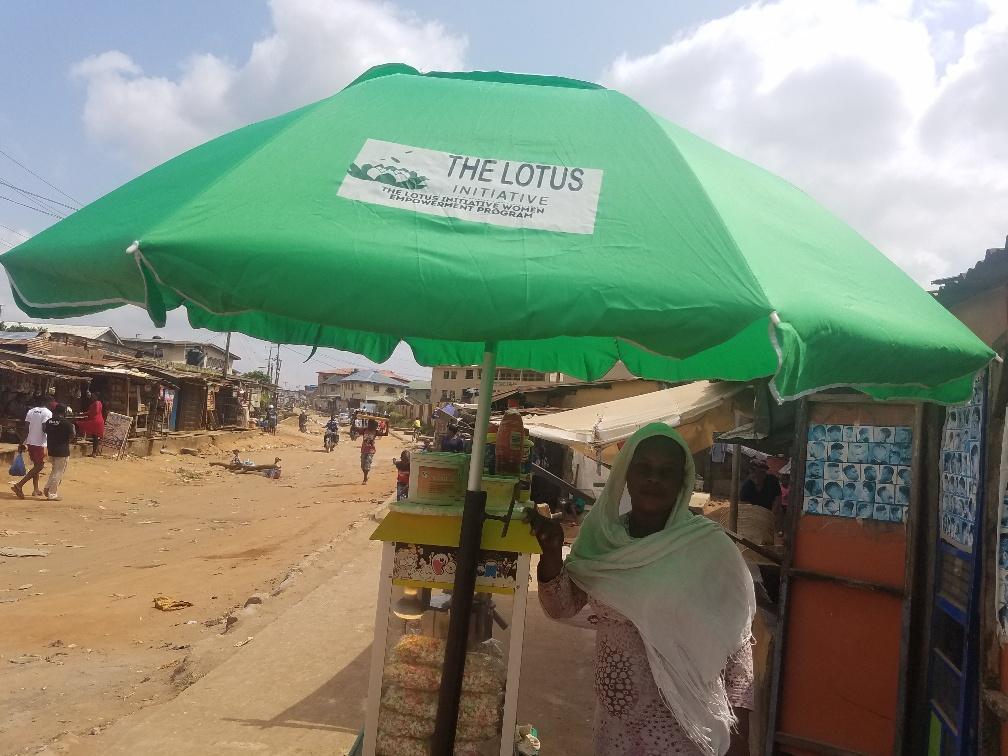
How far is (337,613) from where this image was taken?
6570 millimetres

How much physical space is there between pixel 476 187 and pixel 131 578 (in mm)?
9647

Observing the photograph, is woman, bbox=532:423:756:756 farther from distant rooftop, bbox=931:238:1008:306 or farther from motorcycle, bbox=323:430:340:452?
motorcycle, bbox=323:430:340:452

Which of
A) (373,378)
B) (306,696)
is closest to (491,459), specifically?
(306,696)

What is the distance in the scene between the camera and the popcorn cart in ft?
7.23

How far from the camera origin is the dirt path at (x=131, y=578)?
520 cm

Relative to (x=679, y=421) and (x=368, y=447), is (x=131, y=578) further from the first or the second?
(x=368, y=447)

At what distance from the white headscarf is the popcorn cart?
0.30 m

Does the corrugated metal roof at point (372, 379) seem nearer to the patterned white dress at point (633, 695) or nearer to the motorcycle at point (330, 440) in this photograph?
the motorcycle at point (330, 440)

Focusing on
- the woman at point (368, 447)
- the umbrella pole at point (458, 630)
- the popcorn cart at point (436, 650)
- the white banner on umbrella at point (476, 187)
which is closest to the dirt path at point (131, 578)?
the woman at point (368, 447)

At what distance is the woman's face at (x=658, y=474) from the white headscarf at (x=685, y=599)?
3cm

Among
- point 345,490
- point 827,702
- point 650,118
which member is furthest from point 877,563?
point 345,490

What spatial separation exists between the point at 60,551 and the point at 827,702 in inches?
433

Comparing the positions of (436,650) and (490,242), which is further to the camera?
(436,650)

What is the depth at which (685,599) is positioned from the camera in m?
2.14
